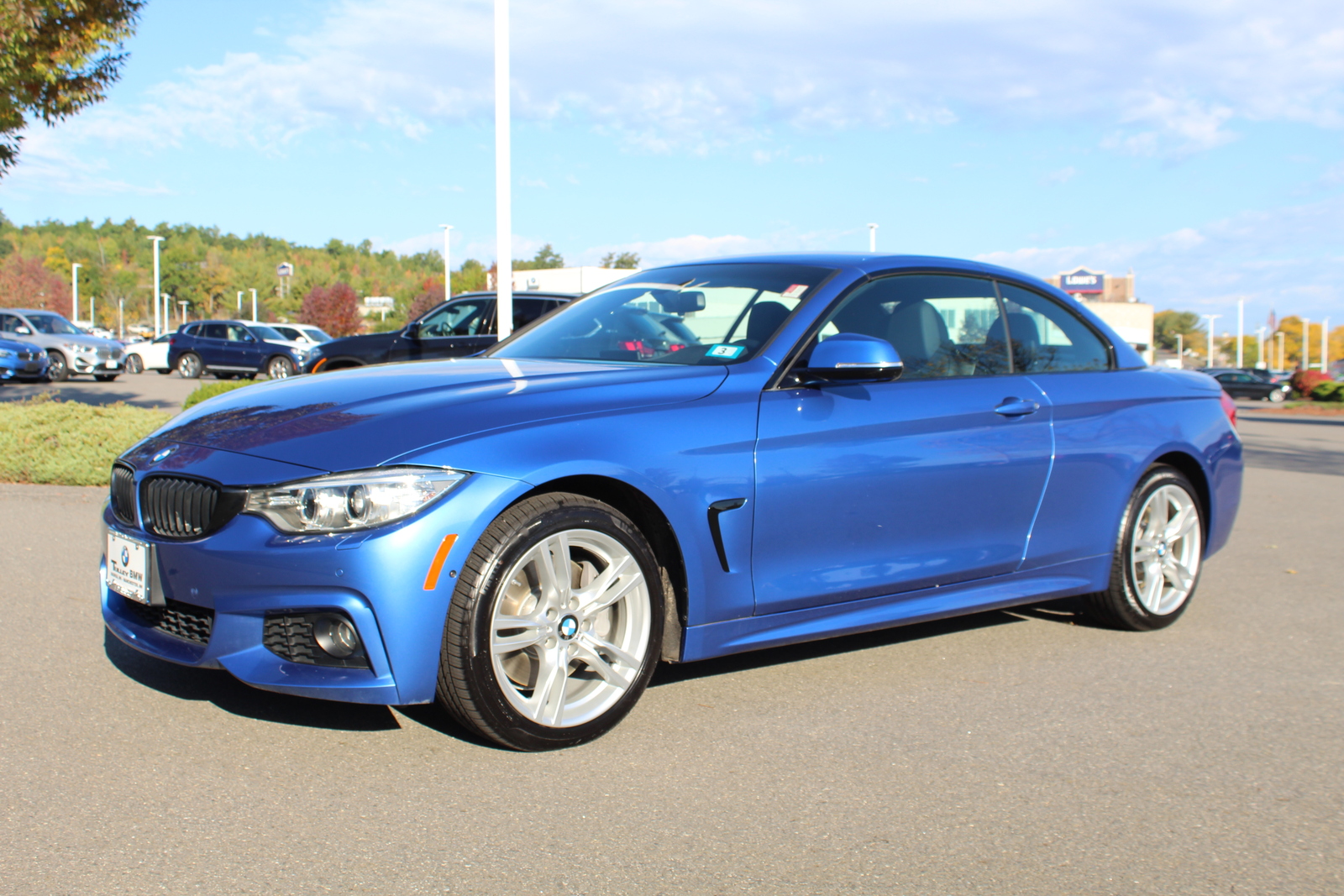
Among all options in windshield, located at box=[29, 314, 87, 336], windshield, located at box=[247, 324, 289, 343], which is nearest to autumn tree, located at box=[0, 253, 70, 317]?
windshield, located at box=[29, 314, 87, 336]

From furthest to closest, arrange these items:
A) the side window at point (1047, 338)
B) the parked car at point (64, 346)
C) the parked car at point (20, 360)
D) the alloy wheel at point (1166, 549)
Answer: the parked car at point (64, 346)
the parked car at point (20, 360)
the alloy wheel at point (1166, 549)
the side window at point (1047, 338)

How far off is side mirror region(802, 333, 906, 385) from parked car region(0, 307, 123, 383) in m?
26.3

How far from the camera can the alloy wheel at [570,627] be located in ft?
11.2

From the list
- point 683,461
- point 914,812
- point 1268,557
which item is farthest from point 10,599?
point 1268,557

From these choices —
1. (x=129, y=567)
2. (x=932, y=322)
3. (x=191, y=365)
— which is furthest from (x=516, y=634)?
(x=191, y=365)

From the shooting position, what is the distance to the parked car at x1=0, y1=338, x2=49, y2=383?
2403 centimetres

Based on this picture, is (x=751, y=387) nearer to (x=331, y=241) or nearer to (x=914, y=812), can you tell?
(x=914, y=812)

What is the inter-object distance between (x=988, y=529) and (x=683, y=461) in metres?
1.46

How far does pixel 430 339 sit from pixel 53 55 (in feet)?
16.2

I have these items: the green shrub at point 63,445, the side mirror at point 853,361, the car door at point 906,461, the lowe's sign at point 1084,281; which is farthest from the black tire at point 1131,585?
the lowe's sign at point 1084,281

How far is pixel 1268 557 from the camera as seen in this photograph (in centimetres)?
748

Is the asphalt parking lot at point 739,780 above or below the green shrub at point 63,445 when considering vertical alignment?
below

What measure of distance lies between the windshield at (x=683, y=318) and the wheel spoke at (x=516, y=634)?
121cm

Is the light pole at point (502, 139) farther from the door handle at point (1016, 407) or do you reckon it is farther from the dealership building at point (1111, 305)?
the dealership building at point (1111, 305)
